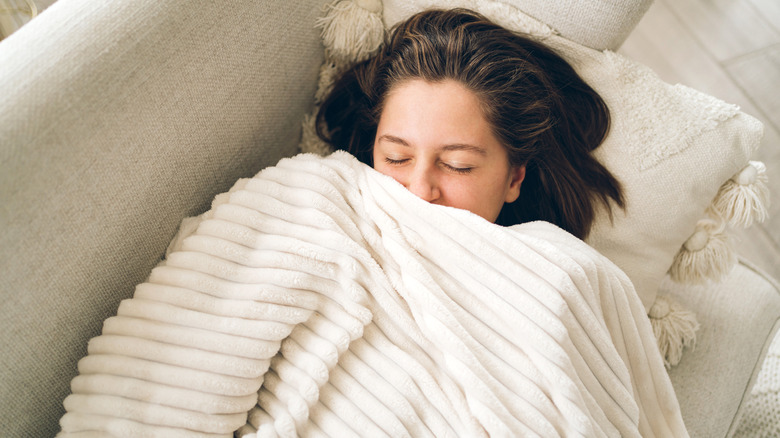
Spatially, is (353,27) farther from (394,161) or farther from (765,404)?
(765,404)

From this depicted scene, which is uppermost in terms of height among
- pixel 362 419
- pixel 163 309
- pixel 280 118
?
pixel 280 118

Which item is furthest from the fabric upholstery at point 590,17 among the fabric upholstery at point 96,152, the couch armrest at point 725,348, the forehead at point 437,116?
the couch armrest at point 725,348

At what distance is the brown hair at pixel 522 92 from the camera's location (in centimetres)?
96

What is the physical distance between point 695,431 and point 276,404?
2.90 ft

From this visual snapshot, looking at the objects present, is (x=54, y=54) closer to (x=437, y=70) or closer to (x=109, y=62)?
(x=109, y=62)

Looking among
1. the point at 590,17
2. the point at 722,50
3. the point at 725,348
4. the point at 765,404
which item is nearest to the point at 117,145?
the point at 590,17

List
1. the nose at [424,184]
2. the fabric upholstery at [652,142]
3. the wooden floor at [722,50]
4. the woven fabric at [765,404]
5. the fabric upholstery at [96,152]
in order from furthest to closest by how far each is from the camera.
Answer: the wooden floor at [722,50] → the woven fabric at [765,404] → the fabric upholstery at [652,142] → the nose at [424,184] → the fabric upholstery at [96,152]

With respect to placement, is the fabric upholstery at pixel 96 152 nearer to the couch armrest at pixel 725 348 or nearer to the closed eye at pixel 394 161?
the closed eye at pixel 394 161

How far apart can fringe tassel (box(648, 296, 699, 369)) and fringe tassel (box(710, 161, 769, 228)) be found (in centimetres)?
24

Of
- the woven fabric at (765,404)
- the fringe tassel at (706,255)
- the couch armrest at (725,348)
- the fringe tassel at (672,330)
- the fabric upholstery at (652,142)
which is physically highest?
the fabric upholstery at (652,142)

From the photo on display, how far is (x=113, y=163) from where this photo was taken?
740 millimetres

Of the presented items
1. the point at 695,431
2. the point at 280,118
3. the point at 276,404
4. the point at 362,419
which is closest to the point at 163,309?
the point at 276,404

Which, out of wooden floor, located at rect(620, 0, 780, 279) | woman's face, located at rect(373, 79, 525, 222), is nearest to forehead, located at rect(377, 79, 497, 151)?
woman's face, located at rect(373, 79, 525, 222)

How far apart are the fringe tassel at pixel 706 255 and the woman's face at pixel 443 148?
0.48 meters
